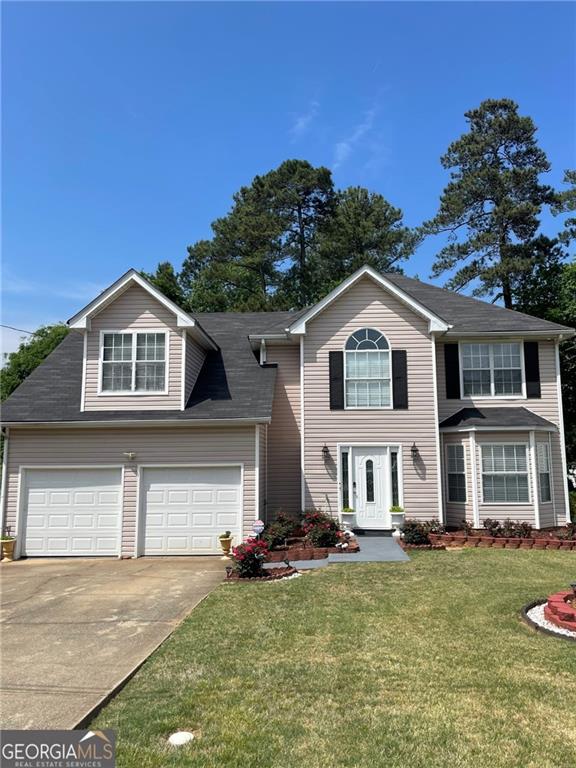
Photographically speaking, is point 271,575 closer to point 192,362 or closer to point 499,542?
point 499,542

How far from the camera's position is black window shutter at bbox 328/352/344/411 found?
47.2 feet

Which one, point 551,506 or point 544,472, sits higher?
point 544,472

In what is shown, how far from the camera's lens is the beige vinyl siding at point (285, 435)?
14.7 meters

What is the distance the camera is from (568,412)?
22.5m

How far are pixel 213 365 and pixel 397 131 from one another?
28.6 ft

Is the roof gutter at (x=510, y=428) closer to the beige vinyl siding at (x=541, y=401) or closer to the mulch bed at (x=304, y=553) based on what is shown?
the beige vinyl siding at (x=541, y=401)

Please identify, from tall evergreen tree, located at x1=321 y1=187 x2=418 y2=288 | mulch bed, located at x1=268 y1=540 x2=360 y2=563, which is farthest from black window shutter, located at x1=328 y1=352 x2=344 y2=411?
tall evergreen tree, located at x1=321 y1=187 x2=418 y2=288

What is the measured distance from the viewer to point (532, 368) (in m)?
15.1

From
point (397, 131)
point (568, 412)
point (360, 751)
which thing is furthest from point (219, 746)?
point (568, 412)

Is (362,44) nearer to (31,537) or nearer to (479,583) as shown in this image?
(479,583)

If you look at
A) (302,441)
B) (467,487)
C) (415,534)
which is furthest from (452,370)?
(415,534)

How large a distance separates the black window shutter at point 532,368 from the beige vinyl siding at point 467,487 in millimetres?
2788

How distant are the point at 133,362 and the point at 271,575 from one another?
6.94 m

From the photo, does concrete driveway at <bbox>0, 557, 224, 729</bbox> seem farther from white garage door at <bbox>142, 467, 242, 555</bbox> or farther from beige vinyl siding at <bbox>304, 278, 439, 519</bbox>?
beige vinyl siding at <bbox>304, 278, 439, 519</bbox>
